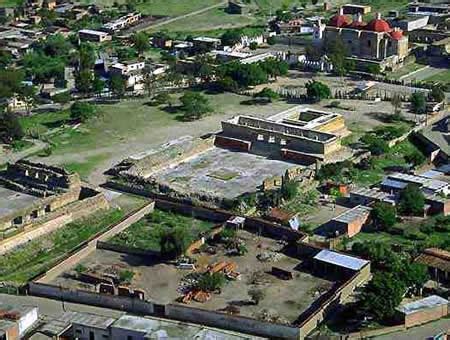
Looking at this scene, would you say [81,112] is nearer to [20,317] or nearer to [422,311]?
[20,317]

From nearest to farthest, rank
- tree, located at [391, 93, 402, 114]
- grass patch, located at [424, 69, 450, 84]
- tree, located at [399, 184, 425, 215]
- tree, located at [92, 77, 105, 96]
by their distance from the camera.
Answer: tree, located at [399, 184, 425, 215] → tree, located at [391, 93, 402, 114] → tree, located at [92, 77, 105, 96] → grass patch, located at [424, 69, 450, 84]

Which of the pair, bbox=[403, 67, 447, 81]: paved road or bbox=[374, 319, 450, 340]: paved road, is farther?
bbox=[403, 67, 447, 81]: paved road

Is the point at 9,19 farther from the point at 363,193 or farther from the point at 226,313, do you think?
the point at 226,313

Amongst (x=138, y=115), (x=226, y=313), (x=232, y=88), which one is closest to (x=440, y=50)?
(x=232, y=88)

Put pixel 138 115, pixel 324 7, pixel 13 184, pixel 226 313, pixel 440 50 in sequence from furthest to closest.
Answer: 1. pixel 324 7
2. pixel 440 50
3. pixel 138 115
4. pixel 13 184
5. pixel 226 313

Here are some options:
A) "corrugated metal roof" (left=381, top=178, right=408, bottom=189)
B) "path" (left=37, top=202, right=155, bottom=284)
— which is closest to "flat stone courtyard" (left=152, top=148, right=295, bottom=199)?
"path" (left=37, top=202, right=155, bottom=284)

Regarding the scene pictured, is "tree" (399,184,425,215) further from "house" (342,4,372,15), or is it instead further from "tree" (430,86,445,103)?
"house" (342,4,372,15)
